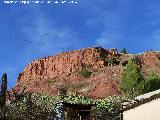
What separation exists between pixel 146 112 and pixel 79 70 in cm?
9931

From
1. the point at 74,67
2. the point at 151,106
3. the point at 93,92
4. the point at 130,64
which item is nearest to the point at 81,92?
the point at 93,92

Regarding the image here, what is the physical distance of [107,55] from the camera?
484 feet

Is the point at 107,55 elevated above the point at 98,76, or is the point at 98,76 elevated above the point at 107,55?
the point at 107,55

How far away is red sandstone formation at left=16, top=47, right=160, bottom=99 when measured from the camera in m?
111

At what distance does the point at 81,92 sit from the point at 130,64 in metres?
22.5

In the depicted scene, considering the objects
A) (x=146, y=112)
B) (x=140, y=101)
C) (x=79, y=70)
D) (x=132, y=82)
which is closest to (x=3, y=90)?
(x=140, y=101)

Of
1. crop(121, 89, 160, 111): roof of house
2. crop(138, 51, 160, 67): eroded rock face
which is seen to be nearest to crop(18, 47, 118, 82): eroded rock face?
crop(138, 51, 160, 67): eroded rock face

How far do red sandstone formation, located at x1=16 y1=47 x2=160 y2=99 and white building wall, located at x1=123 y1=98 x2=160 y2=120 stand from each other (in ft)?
204

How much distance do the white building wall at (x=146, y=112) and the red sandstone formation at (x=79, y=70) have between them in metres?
62.3

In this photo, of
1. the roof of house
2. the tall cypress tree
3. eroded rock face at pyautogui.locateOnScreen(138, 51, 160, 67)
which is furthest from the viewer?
eroded rock face at pyautogui.locateOnScreen(138, 51, 160, 67)

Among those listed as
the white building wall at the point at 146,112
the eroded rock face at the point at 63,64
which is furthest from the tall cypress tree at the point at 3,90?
the eroded rock face at the point at 63,64

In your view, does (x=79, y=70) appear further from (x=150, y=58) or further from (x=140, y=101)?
(x=140, y=101)

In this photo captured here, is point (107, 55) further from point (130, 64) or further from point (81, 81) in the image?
point (130, 64)

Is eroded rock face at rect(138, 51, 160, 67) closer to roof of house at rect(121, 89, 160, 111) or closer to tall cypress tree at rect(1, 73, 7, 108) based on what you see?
tall cypress tree at rect(1, 73, 7, 108)
